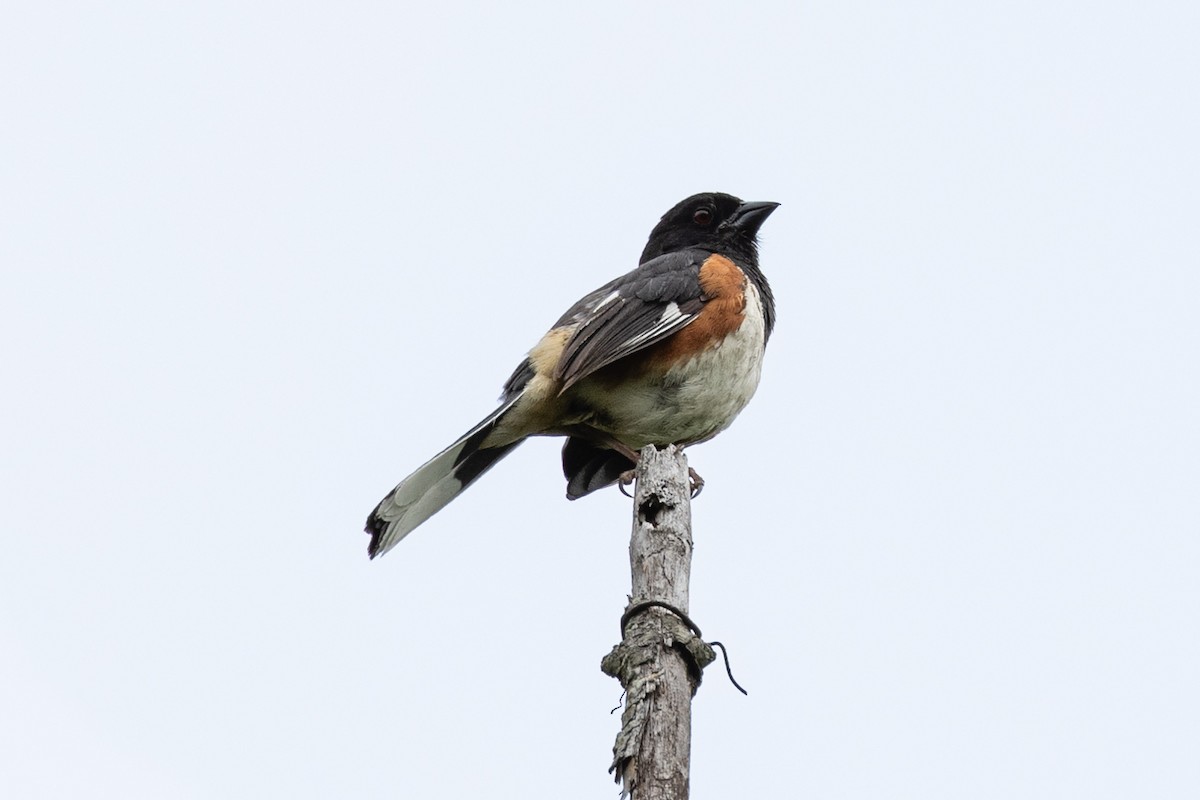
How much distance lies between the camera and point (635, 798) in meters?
3.15

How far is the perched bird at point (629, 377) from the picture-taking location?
218 inches

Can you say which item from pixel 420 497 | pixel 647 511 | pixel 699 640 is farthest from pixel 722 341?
pixel 699 640

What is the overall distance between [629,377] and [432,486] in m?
0.93

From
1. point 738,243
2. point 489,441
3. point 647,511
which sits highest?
point 738,243

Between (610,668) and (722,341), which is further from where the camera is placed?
(722,341)

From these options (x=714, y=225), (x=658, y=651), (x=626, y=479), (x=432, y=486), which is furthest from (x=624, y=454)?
(x=658, y=651)

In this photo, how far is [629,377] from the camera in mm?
5684

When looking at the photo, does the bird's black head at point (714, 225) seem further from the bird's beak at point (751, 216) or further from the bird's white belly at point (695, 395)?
the bird's white belly at point (695, 395)

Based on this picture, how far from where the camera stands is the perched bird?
5527mm

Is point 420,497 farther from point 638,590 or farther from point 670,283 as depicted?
point 638,590

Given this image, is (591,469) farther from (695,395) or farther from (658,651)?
(658,651)

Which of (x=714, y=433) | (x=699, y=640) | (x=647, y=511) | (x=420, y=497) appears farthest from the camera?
(x=714, y=433)

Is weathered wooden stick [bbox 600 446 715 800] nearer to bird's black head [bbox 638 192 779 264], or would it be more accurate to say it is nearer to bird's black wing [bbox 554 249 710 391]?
bird's black wing [bbox 554 249 710 391]

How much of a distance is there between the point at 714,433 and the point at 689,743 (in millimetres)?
2816
